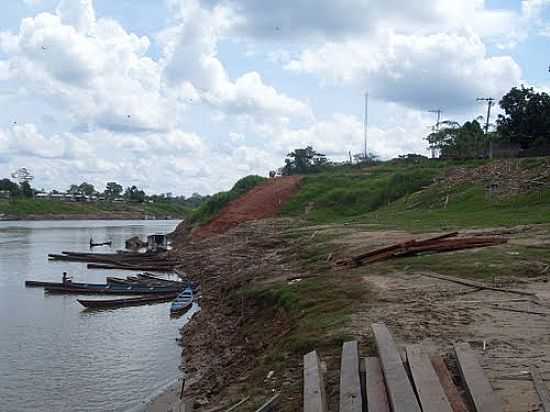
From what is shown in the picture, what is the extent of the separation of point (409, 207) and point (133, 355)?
2921cm

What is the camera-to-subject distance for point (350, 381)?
826 centimetres

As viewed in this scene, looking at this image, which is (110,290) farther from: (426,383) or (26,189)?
(26,189)

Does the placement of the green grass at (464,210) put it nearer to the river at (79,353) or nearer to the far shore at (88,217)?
the river at (79,353)

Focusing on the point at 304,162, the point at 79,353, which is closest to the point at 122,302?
the point at 79,353

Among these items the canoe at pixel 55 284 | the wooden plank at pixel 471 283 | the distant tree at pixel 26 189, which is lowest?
the canoe at pixel 55 284

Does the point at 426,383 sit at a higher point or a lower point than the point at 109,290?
higher

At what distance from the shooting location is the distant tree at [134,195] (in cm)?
19575

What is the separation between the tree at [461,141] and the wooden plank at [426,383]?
5657 cm

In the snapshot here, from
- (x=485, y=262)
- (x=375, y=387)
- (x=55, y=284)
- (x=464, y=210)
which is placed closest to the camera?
(x=375, y=387)

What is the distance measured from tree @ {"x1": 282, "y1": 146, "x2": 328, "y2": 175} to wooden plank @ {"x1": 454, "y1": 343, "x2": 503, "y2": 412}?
77.8m

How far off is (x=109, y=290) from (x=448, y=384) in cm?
2572

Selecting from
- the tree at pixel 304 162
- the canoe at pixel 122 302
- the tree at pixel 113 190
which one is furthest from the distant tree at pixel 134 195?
the canoe at pixel 122 302

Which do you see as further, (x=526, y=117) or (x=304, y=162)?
(x=304, y=162)

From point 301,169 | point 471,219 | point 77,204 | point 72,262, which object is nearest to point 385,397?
point 471,219
